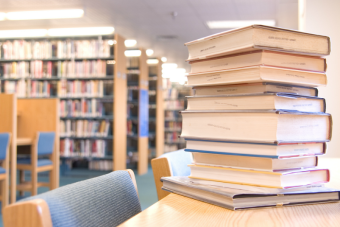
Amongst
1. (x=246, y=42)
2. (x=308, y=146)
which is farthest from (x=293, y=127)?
(x=246, y=42)

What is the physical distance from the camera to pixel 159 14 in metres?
6.18

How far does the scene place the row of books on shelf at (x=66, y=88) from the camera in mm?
6633

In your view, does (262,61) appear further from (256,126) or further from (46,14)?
(46,14)

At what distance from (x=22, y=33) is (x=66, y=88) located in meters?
1.45

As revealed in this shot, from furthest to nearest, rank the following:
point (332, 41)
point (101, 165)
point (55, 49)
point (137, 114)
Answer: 1. point (137, 114)
2. point (101, 165)
3. point (55, 49)
4. point (332, 41)

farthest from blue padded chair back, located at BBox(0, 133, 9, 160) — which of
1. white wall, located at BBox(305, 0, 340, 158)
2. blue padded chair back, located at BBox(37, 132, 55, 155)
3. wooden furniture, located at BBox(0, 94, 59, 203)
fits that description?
white wall, located at BBox(305, 0, 340, 158)

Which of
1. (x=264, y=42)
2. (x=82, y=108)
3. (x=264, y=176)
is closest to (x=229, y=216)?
(x=264, y=176)

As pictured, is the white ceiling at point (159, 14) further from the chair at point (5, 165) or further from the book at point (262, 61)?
the book at point (262, 61)

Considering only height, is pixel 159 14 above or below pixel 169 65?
above

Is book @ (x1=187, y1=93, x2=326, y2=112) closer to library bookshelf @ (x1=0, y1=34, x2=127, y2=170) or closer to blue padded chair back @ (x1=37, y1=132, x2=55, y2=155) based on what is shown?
blue padded chair back @ (x1=37, y1=132, x2=55, y2=155)

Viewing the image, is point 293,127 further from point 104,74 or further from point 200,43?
point 104,74

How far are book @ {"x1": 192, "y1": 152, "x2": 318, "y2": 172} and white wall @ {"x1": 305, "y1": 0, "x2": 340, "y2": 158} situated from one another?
0.80 metres

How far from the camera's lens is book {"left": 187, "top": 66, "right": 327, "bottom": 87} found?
0.72m

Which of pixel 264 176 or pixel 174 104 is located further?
pixel 174 104
